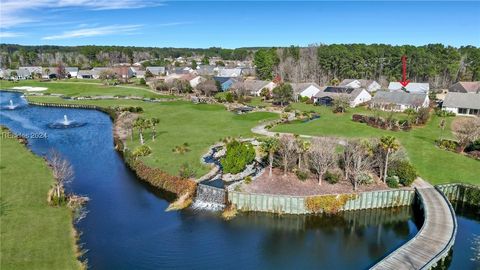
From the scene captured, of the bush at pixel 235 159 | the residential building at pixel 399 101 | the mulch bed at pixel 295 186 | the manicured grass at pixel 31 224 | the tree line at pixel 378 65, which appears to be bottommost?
the manicured grass at pixel 31 224

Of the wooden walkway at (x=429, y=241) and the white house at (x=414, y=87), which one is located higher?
the white house at (x=414, y=87)

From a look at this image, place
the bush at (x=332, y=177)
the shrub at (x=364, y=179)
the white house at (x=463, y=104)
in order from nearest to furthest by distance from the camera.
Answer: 1. the shrub at (x=364, y=179)
2. the bush at (x=332, y=177)
3. the white house at (x=463, y=104)

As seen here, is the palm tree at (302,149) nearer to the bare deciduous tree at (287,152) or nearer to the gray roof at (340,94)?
the bare deciduous tree at (287,152)

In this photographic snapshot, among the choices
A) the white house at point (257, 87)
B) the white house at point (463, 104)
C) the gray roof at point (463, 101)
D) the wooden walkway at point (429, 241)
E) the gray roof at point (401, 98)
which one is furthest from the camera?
the white house at point (257, 87)

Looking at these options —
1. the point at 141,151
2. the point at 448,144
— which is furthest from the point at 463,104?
the point at 141,151

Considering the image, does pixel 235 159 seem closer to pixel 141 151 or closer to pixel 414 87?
pixel 141 151

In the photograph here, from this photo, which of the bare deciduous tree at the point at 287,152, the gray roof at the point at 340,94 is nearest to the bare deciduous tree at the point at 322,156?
the bare deciduous tree at the point at 287,152

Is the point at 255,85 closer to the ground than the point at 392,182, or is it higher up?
higher up

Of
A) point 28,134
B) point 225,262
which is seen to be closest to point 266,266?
point 225,262
